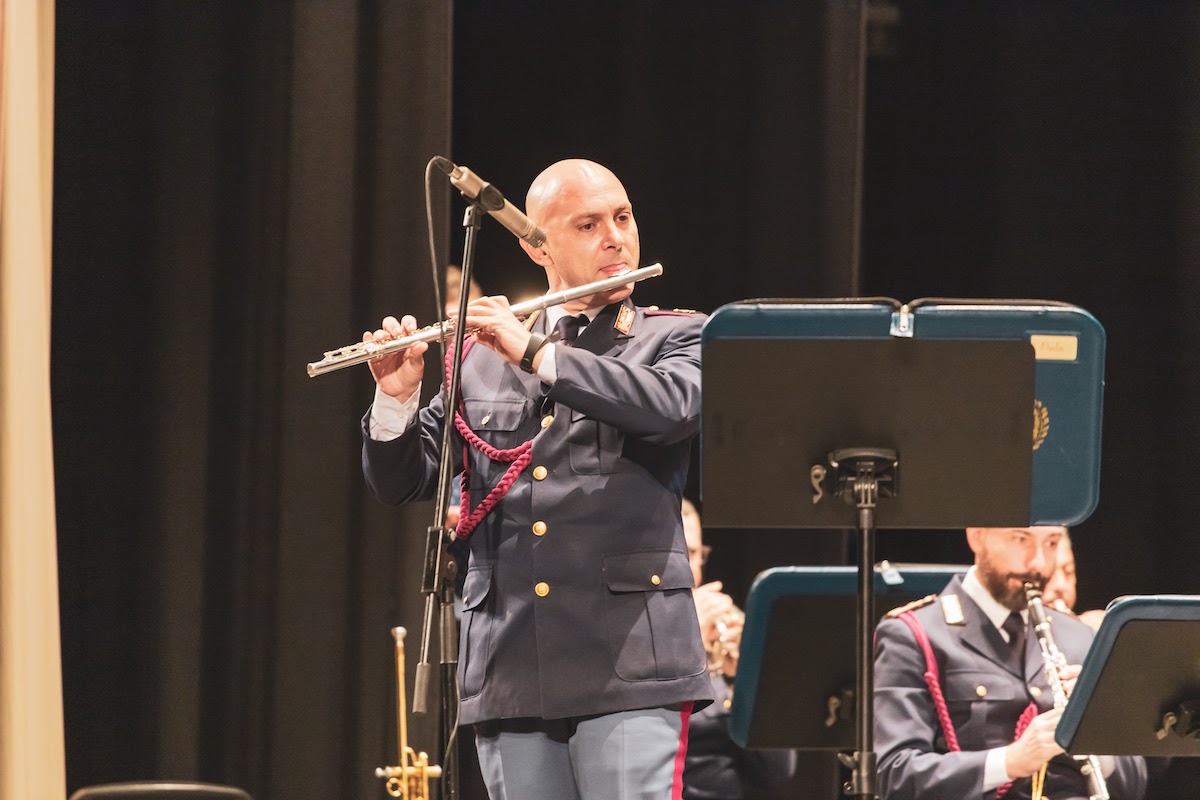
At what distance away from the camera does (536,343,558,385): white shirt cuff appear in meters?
2.19

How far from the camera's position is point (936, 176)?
4539mm

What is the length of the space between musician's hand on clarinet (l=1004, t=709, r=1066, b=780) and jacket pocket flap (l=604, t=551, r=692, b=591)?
1.13m

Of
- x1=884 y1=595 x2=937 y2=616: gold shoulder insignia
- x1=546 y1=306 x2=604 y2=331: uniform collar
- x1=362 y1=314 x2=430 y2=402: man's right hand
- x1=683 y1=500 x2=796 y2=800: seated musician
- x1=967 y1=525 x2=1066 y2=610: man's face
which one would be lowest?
x1=683 y1=500 x2=796 y2=800: seated musician

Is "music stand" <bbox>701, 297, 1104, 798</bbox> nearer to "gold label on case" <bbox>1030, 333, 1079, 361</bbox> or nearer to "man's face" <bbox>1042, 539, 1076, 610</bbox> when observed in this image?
"gold label on case" <bbox>1030, 333, 1079, 361</bbox>

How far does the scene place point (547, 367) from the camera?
2189mm

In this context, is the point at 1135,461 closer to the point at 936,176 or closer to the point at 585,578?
the point at 936,176

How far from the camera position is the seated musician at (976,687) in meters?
3.11

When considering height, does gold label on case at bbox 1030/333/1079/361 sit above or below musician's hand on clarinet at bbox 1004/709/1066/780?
above

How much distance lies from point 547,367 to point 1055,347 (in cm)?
71

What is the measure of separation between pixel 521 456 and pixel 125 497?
169 centimetres

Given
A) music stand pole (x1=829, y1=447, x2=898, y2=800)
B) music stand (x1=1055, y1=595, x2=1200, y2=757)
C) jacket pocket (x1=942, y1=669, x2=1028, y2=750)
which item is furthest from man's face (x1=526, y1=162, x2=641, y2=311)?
jacket pocket (x1=942, y1=669, x2=1028, y2=750)

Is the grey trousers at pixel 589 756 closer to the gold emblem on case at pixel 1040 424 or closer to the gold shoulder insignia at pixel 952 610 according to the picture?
the gold emblem on case at pixel 1040 424

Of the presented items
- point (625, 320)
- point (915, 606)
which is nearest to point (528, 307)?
point (625, 320)

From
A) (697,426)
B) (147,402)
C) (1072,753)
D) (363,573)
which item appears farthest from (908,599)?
(147,402)
